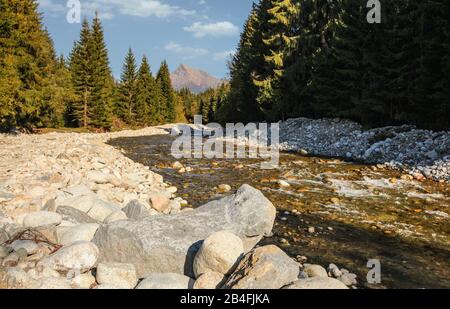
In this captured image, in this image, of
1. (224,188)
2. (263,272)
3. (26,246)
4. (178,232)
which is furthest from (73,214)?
(224,188)

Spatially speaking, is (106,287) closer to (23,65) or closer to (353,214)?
(353,214)

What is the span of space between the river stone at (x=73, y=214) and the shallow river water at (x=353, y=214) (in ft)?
12.4

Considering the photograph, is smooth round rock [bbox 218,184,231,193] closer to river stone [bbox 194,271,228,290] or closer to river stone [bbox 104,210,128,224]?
river stone [bbox 104,210,128,224]

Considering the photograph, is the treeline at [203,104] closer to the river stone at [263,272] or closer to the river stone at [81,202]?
the river stone at [81,202]

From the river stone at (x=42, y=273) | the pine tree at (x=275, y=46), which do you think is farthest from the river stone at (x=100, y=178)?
the pine tree at (x=275, y=46)

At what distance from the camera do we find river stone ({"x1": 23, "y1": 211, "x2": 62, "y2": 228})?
7.38 metres

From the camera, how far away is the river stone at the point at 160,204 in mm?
10523

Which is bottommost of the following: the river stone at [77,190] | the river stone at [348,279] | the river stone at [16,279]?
the river stone at [348,279]

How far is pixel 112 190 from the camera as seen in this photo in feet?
38.5

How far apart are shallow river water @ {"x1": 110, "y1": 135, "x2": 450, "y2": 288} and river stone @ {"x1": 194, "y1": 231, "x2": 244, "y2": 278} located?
194cm

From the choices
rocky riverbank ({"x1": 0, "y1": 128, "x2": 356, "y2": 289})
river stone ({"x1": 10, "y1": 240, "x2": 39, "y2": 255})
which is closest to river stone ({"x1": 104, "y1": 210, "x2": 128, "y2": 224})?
rocky riverbank ({"x1": 0, "y1": 128, "x2": 356, "y2": 289})

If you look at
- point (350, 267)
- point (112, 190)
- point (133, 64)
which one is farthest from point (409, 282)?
point (133, 64)

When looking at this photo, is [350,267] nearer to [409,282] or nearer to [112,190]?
[409,282]

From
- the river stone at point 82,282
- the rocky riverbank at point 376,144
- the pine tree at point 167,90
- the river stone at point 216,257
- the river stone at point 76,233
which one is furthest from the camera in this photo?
the pine tree at point 167,90
